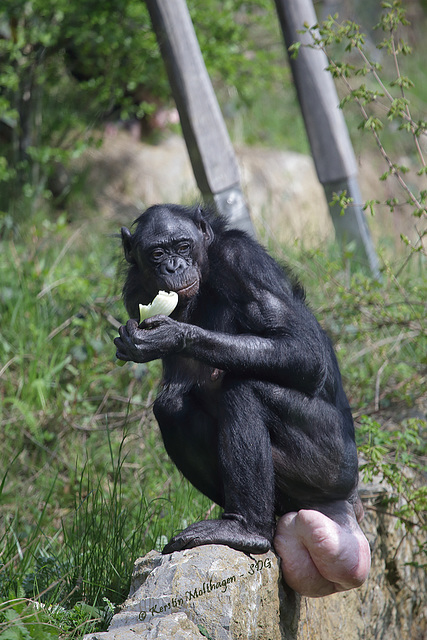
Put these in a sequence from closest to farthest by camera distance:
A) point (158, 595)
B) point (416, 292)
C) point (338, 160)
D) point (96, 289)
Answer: point (158, 595), point (416, 292), point (96, 289), point (338, 160)

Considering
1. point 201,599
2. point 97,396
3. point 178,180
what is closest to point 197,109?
point 97,396

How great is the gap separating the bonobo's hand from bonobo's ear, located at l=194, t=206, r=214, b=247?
0.68 meters

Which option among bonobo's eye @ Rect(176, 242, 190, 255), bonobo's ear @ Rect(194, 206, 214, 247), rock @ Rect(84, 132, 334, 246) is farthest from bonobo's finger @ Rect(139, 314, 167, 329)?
rock @ Rect(84, 132, 334, 246)

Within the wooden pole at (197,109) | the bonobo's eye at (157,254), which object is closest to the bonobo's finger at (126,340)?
the bonobo's eye at (157,254)

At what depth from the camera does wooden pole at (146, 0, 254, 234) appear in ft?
16.3

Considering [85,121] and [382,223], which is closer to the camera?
[85,121]

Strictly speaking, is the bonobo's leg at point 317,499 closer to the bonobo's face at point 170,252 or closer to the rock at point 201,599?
the rock at point 201,599

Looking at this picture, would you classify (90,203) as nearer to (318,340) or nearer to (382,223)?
(382,223)

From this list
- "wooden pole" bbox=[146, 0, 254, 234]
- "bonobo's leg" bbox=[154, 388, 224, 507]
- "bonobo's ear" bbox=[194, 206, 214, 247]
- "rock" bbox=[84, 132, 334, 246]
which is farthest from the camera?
"rock" bbox=[84, 132, 334, 246]

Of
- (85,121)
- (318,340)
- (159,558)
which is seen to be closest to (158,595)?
(159,558)

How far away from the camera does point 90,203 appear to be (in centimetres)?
852

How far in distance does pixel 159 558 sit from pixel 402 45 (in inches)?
112

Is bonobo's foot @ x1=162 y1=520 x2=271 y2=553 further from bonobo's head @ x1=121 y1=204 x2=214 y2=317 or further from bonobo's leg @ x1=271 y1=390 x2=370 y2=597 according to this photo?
bonobo's head @ x1=121 y1=204 x2=214 y2=317

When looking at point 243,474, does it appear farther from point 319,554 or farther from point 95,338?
point 95,338
